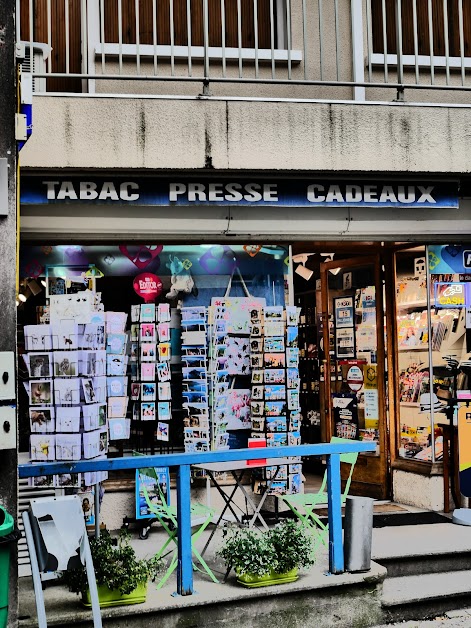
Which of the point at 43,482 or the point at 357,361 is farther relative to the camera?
the point at 357,361

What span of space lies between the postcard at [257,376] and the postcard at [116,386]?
1.43 metres

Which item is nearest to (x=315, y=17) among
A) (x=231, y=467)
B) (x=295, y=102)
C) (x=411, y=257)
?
(x=295, y=102)

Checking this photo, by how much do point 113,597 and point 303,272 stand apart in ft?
17.6

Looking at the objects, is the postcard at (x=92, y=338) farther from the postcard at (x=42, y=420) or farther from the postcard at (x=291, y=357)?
the postcard at (x=291, y=357)

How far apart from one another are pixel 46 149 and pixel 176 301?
7.37 ft

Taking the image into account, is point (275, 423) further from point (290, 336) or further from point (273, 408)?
point (290, 336)

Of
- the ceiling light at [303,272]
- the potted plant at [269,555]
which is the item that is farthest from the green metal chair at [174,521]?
the ceiling light at [303,272]

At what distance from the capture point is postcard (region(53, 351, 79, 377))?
707 cm

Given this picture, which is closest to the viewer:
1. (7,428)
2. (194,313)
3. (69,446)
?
(7,428)

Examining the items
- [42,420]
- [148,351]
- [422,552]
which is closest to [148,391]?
[148,351]

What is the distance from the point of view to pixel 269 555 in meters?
5.75

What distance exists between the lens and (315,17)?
28.3 ft

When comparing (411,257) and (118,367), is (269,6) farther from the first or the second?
(118,367)

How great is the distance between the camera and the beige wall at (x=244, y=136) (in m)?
7.03
